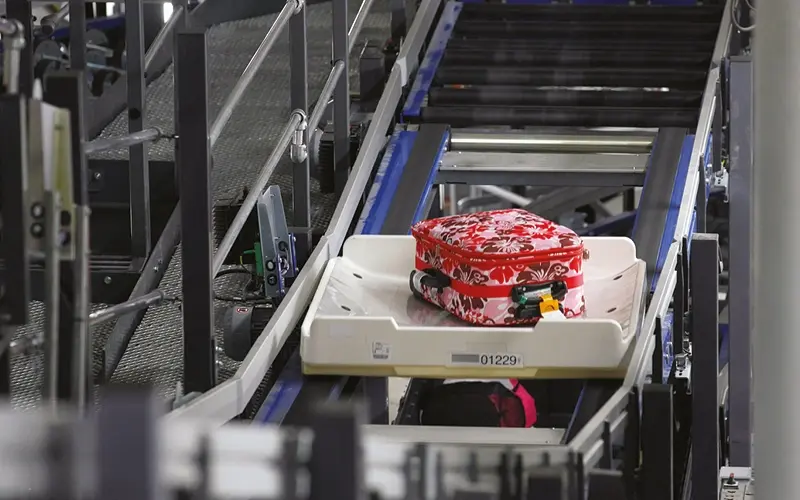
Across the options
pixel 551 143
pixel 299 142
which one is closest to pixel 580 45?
pixel 551 143

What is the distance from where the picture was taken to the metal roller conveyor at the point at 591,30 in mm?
5742

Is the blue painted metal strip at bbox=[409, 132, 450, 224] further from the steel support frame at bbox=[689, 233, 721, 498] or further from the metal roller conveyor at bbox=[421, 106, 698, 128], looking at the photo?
the steel support frame at bbox=[689, 233, 721, 498]

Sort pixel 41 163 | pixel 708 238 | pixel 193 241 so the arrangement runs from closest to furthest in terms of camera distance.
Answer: pixel 41 163
pixel 193 241
pixel 708 238

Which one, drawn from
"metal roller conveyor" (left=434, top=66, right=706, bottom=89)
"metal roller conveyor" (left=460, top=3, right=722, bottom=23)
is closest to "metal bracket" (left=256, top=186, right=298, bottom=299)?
"metal roller conveyor" (left=434, top=66, right=706, bottom=89)

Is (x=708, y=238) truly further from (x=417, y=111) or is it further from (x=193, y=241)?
(x=417, y=111)

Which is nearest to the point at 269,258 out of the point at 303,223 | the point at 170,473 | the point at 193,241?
the point at 303,223

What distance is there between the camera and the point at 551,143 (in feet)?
16.5

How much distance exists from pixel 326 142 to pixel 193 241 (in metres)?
1.60

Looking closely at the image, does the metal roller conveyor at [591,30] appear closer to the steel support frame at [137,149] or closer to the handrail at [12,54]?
the steel support frame at [137,149]

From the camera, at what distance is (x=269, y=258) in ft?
13.2

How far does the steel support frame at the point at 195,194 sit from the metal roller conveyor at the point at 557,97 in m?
2.20

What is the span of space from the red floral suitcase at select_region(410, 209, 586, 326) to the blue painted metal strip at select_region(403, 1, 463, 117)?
143 centimetres

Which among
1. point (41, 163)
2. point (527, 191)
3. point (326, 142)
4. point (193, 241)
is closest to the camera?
point (41, 163)

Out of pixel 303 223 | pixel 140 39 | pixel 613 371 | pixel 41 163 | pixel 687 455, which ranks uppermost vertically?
pixel 140 39
